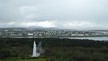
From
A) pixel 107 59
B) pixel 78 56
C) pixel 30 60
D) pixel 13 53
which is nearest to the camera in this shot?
pixel 30 60

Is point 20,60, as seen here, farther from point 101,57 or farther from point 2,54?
point 101,57

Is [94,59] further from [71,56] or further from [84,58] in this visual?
[71,56]

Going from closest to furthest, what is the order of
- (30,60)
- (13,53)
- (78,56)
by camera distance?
(30,60), (78,56), (13,53)

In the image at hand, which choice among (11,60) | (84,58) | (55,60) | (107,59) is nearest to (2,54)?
(11,60)

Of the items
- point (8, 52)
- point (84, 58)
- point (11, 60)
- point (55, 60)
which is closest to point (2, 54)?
point (8, 52)

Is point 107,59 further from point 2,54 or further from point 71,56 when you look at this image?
point 2,54

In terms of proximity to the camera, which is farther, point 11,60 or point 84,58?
point 84,58

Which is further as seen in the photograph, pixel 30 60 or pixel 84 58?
pixel 84 58

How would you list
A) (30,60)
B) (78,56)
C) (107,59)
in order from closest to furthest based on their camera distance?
1. (30,60)
2. (107,59)
3. (78,56)
